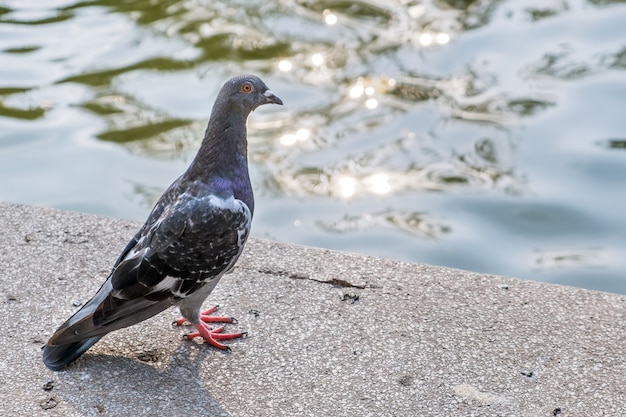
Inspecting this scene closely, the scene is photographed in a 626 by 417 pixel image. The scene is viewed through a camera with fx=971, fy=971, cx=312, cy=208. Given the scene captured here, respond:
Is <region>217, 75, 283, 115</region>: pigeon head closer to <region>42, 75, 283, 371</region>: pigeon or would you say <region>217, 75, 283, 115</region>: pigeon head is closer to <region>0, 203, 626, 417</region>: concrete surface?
<region>42, 75, 283, 371</region>: pigeon

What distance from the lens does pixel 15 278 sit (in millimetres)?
4070

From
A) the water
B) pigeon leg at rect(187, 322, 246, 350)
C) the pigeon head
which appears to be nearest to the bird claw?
pigeon leg at rect(187, 322, 246, 350)

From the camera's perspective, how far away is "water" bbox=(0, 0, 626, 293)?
6.36 meters

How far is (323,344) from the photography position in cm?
375

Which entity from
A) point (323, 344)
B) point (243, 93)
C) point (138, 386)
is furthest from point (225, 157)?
point (138, 386)

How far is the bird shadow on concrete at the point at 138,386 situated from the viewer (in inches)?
133

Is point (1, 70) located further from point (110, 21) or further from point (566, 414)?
point (566, 414)

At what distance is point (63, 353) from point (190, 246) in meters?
0.60

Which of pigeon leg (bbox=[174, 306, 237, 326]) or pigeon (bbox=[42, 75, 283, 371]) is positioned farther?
pigeon leg (bbox=[174, 306, 237, 326])

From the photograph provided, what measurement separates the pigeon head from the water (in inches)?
98.5

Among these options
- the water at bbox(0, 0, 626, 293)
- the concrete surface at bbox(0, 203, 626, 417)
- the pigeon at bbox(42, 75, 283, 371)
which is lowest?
the water at bbox(0, 0, 626, 293)

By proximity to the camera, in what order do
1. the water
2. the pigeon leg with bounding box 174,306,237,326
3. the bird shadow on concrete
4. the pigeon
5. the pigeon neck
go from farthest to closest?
the water → the pigeon leg with bounding box 174,306,237,326 → the pigeon neck → the pigeon → the bird shadow on concrete

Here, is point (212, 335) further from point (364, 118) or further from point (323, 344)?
point (364, 118)

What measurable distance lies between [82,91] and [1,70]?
2.45 ft
